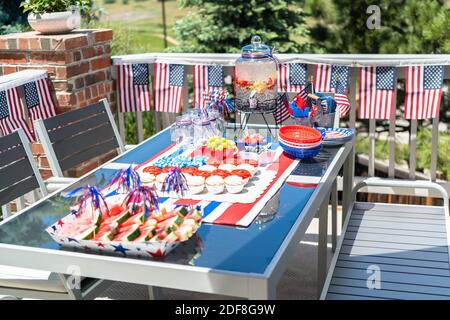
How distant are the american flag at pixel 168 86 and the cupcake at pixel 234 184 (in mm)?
2245

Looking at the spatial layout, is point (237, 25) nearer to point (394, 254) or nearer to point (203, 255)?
point (394, 254)

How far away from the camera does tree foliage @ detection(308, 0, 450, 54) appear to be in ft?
22.7

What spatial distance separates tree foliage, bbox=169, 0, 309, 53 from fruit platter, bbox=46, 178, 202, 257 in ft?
18.9

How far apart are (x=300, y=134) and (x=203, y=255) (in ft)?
3.89

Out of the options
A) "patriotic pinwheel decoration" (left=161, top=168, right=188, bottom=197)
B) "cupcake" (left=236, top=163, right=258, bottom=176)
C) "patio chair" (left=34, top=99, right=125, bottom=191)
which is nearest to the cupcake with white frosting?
"cupcake" (left=236, top=163, right=258, bottom=176)

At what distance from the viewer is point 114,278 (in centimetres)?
184

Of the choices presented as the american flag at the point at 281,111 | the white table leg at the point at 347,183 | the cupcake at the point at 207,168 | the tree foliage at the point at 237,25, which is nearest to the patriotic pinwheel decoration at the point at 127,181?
the cupcake at the point at 207,168

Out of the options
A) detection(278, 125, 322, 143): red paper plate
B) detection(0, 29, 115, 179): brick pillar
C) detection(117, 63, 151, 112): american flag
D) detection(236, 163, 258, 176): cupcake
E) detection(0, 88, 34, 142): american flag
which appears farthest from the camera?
detection(117, 63, 151, 112): american flag

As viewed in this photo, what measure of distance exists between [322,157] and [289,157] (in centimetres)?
15

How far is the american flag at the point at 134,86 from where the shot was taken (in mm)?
4523

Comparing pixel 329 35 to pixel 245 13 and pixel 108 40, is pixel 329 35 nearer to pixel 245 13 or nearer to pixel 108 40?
pixel 245 13

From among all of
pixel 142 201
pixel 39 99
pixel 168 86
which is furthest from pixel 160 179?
pixel 168 86

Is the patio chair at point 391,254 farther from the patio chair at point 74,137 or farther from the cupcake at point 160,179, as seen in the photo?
the patio chair at point 74,137

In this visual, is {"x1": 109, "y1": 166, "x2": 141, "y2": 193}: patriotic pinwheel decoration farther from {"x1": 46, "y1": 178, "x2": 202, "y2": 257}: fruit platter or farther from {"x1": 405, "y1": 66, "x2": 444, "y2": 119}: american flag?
{"x1": 405, "y1": 66, "x2": 444, "y2": 119}: american flag
